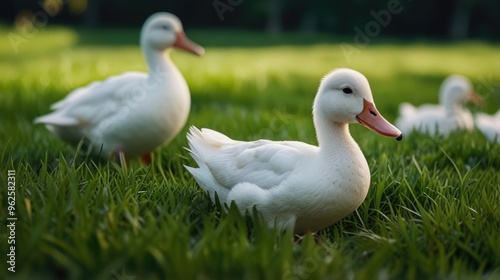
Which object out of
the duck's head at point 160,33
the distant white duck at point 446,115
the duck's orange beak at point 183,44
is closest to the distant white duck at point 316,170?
the duck's head at point 160,33

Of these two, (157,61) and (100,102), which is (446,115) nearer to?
(157,61)

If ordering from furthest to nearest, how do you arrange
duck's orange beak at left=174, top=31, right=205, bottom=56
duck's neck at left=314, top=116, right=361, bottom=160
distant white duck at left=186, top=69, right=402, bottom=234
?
duck's orange beak at left=174, top=31, right=205, bottom=56 < duck's neck at left=314, top=116, right=361, bottom=160 < distant white duck at left=186, top=69, right=402, bottom=234

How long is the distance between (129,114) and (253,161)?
1.61 m

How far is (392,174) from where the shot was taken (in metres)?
3.61

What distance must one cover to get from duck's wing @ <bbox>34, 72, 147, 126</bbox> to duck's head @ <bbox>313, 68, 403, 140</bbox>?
197 centimetres

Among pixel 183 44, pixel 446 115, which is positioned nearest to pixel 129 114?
pixel 183 44

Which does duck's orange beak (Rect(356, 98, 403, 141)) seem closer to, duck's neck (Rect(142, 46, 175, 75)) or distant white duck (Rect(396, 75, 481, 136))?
duck's neck (Rect(142, 46, 175, 75))

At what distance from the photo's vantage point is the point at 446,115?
667cm

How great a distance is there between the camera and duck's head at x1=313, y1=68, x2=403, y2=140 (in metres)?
2.97

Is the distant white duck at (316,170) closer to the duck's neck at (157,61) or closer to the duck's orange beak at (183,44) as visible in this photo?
the duck's neck at (157,61)

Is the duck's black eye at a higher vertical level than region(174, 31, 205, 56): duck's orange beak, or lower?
higher

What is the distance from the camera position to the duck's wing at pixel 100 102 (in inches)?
178

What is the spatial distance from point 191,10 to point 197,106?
23.5 metres

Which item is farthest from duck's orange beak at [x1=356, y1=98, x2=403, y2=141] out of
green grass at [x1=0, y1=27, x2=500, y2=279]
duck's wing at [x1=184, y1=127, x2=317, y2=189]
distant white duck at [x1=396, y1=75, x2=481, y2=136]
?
distant white duck at [x1=396, y1=75, x2=481, y2=136]
